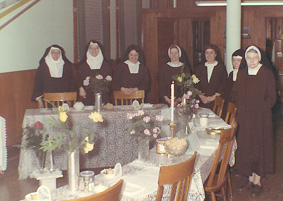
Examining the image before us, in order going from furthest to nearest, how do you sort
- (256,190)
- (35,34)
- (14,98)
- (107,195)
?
1. (35,34)
2. (14,98)
3. (256,190)
4. (107,195)

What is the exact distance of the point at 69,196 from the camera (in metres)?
2.49

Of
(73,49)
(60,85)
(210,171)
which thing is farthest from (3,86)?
(210,171)

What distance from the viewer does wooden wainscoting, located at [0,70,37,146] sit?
6148mm

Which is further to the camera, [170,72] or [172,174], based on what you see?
[170,72]

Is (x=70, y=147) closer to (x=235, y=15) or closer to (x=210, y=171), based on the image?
(x=210, y=171)

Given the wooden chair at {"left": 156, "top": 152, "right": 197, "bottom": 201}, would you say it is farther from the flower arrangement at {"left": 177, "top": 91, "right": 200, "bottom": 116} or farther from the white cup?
the white cup

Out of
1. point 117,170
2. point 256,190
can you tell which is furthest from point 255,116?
point 117,170

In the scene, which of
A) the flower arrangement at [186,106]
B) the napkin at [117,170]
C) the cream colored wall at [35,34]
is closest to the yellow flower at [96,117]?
the napkin at [117,170]

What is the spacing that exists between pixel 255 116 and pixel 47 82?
9.56 feet

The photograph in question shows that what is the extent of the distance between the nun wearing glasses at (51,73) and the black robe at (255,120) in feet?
8.33

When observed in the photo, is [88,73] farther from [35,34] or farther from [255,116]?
[255,116]

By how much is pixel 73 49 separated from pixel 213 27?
3.03 metres

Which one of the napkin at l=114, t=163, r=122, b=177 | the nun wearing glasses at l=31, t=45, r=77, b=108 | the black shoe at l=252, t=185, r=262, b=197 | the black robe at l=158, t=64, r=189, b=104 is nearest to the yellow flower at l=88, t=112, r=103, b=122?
the napkin at l=114, t=163, r=122, b=177

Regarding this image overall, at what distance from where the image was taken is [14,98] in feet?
20.9
